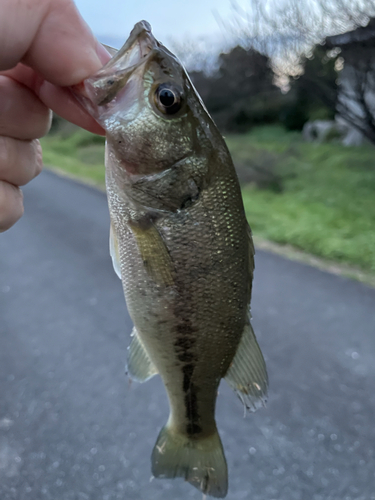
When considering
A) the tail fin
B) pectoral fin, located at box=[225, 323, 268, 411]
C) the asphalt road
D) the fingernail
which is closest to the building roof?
the asphalt road

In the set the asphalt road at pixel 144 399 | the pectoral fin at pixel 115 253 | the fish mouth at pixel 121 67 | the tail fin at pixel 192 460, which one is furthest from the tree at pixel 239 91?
the tail fin at pixel 192 460

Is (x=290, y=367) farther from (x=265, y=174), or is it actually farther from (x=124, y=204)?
(x=265, y=174)

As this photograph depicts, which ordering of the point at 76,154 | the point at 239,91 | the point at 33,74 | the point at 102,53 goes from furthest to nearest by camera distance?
the point at 76,154, the point at 239,91, the point at 33,74, the point at 102,53

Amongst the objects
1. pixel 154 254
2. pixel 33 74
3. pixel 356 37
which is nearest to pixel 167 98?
pixel 154 254

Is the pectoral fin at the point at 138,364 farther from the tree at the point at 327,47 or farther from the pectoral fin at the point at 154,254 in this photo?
the tree at the point at 327,47

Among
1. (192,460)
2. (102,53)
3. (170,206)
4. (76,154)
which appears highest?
(102,53)

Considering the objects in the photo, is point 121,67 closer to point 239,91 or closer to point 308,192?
point 308,192
